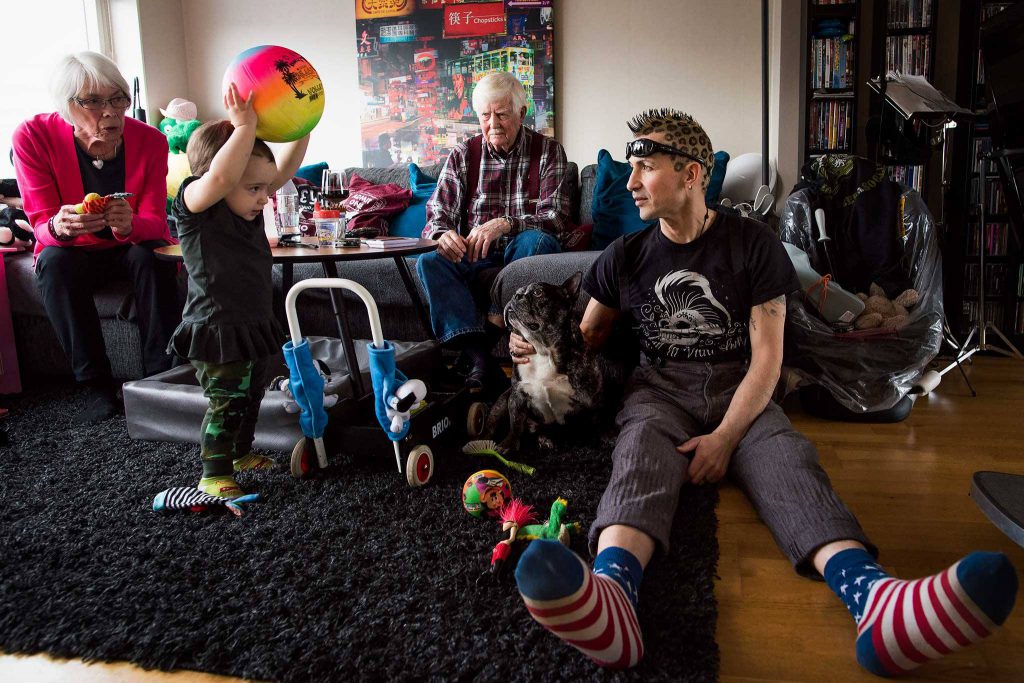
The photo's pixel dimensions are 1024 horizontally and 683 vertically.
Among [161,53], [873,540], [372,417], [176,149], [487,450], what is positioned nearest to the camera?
[873,540]

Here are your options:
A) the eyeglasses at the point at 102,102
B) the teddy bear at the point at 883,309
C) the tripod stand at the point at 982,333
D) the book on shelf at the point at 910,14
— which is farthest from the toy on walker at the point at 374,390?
the book on shelf at the point at 910,14

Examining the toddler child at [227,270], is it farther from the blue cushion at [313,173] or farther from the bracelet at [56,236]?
the blue cushion at [313,173]

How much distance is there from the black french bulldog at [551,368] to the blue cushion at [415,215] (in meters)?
1.56

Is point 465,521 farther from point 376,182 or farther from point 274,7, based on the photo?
point 274,7

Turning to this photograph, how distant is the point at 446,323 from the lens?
2.50 meters

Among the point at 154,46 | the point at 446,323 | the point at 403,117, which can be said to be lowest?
the point at 446,323

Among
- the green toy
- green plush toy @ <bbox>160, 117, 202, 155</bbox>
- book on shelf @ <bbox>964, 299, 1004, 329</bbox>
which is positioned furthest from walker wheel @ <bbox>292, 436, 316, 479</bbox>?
book on shelf @ <bbox>964, 299, 1004, 329</bbox>

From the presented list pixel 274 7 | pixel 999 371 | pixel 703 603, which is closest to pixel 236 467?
pixel 703 603

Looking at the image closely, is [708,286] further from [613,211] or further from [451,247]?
[613,211]

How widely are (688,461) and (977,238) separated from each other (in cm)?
269

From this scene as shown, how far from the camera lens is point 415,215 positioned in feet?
11.0

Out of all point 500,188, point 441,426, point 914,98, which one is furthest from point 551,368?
point 914,98

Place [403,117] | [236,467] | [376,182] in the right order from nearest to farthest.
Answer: [236,467]
[376,182]
[403,117]

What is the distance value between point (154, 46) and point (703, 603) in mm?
4533
